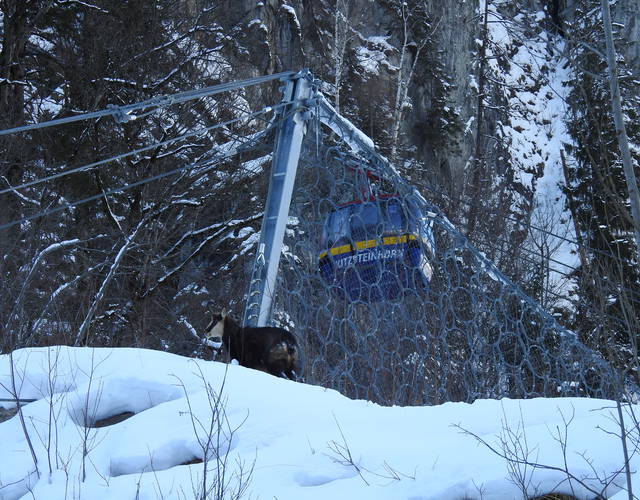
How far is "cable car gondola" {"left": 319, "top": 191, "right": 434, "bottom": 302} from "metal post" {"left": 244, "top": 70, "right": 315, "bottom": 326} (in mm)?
794

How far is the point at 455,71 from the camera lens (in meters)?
24.9

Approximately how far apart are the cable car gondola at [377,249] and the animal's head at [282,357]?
47.7 inches

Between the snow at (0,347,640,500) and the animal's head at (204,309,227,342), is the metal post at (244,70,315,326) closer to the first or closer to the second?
the animal's head at (204,309,227,342)

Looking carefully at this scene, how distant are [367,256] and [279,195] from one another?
47.8 inches

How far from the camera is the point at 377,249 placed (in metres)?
6.90

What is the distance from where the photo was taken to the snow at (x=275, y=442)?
312 cm

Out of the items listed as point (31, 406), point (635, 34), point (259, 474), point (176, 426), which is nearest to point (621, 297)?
point (259, 474)

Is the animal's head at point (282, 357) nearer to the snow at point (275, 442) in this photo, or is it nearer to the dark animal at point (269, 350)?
the dark animal at point (269, 350)

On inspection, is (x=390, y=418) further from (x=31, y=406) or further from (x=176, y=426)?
(x=31, y=406)

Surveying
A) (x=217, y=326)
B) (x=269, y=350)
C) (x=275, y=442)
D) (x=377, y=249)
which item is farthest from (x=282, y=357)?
(x=275, y=442)

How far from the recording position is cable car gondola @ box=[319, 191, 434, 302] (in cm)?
696

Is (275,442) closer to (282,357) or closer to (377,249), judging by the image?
(282,357)

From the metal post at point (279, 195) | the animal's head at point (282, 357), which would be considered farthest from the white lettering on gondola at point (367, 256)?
the animal's head at point (282, 357)

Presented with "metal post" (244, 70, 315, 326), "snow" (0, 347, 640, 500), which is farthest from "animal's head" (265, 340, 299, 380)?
"snow" (0, 347, 640, 500)
